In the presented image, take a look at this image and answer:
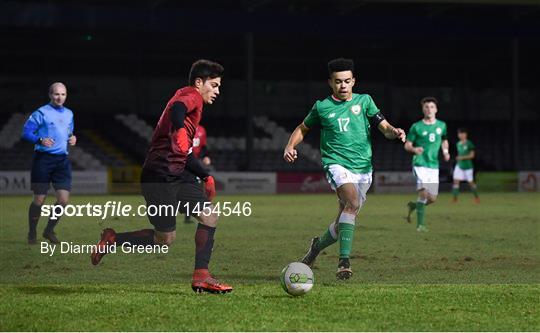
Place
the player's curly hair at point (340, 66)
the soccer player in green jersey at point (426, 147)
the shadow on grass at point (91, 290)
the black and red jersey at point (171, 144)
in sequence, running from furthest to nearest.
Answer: the soccer player in green jersey at point (426, 147), the player's curly hair at point (340, 66), the shadow on grass at point (91, 290), the black and red jersey at point (171, 144)

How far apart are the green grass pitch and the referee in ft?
2.71

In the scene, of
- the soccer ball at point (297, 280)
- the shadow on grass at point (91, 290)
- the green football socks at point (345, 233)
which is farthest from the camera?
the green football socks at point (345, 233)

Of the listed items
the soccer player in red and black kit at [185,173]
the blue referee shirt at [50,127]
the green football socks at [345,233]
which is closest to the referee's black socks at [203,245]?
the soccer player in red and black kit at [185,173]

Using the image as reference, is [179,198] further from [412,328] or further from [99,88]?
[99,88]

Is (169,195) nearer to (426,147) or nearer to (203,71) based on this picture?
(203,71)

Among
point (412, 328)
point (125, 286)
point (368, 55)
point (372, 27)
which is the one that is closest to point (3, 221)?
point (125, 286)

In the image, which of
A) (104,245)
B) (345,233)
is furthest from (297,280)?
(104,245)

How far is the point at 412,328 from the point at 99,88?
37108mm

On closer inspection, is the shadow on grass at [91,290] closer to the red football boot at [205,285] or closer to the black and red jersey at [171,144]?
the red football boot at [205,285]

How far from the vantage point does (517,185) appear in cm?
3762

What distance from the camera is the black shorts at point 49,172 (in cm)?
1309

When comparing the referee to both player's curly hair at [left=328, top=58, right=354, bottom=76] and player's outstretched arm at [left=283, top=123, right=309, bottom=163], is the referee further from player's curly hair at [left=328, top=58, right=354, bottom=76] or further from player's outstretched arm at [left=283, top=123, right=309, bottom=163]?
player's curly hair at [left=328, top=58, right=354, bottom=76]

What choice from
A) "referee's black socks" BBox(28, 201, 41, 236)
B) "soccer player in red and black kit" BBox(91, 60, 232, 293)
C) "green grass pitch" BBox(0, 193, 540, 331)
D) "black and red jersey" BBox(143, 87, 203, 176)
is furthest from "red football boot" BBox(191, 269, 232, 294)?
"referee's black socks" BBox(28, 201, 41, 236)

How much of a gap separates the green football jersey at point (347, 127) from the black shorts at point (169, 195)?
1.94 metres
